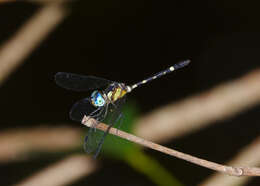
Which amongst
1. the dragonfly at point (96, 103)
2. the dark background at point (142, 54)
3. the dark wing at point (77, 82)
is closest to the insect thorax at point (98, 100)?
the dragonfly at point (96, 103)

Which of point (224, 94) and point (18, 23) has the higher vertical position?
point (18, 23)

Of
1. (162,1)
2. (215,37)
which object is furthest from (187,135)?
(162,1)

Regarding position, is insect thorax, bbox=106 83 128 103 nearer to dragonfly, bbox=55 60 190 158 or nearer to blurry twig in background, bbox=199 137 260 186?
dragonfly, bbox=55 60 190 158

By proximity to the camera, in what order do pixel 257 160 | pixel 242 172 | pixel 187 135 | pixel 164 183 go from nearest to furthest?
pixel 242 172 → pixel 164 183 → pixel 257 160 → pixel 187 135

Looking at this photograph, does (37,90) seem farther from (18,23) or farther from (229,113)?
(229,113)

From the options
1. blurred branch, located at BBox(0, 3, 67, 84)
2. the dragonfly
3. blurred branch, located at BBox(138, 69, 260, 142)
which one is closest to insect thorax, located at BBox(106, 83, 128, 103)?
the dragonfly

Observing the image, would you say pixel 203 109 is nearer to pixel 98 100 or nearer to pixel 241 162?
pixel 241 162

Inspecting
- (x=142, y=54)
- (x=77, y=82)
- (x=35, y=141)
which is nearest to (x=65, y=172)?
(x=35, y=141)

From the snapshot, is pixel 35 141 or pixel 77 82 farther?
pixel 35 141
